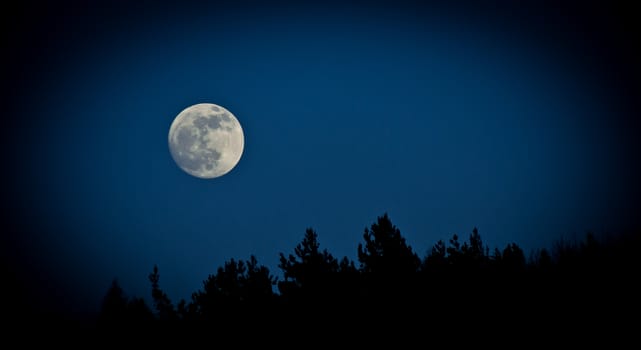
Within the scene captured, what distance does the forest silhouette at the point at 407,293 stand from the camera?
12.9m

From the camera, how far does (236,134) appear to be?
5900cm

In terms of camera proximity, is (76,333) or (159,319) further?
(76,333)

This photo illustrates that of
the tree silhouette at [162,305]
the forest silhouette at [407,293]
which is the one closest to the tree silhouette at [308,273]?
the forest silhouette at [407,293]

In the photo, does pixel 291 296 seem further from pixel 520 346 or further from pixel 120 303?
pixel 120 303

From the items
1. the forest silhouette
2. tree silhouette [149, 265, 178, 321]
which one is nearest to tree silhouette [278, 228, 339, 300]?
the forest silhouette

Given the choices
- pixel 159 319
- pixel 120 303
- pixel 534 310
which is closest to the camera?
pixel 534 310

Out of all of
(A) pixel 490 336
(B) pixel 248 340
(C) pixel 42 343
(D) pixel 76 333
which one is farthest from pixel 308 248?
(C) pixel 42 343

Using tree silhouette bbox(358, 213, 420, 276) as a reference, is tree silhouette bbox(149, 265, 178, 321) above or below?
below

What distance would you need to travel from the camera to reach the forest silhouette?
12.9 meters

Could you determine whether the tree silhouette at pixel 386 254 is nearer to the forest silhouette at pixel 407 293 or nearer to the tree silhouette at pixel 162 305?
the forest silhouette at pixel 407 293

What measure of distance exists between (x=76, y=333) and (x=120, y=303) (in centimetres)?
464

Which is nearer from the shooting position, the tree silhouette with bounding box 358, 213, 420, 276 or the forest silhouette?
the forest silhouette

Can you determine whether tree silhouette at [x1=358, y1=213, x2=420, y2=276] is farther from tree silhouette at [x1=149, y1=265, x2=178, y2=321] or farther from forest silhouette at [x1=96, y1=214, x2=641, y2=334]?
tree silhouette at [x1=149, y1=265, x2=178, y2=321]

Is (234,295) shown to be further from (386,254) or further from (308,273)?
(386,254)
